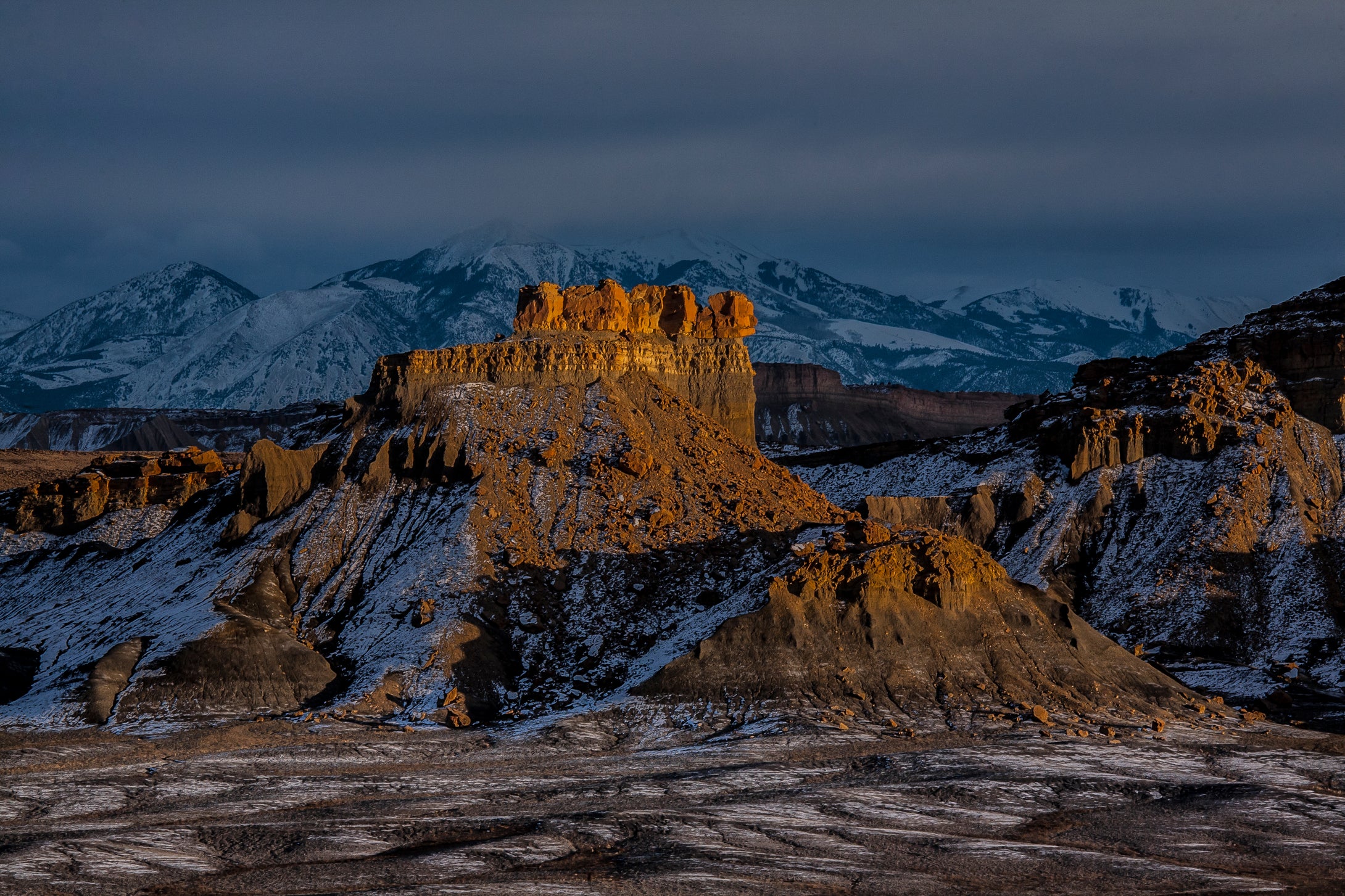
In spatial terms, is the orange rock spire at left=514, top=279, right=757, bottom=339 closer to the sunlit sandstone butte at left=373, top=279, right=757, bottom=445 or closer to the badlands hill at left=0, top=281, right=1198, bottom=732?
the sunlit sandstone butte at left=373, top=279, right=757, bottom=445

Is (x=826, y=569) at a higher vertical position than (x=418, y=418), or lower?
lower

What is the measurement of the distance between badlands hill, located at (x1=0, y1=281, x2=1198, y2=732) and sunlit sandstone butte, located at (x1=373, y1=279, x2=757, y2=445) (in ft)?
0.49

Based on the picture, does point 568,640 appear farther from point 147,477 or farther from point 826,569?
point 147,477

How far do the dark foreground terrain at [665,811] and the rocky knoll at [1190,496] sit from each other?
56.6 feet

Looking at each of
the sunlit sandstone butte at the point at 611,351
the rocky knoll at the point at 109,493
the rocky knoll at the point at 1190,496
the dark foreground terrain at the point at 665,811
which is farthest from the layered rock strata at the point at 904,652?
the rocky knoll at the point at 109,493

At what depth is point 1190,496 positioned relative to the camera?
97625 mm

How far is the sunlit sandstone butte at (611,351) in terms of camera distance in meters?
86.9

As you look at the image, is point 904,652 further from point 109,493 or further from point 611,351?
point 109,493

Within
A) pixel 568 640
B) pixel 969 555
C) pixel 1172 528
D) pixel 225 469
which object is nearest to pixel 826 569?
pixel 969 555

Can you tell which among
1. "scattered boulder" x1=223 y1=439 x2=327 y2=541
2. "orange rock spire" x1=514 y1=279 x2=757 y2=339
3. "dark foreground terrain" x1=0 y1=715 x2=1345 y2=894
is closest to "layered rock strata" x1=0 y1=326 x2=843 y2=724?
"scattered boulder" x1=223 y1=439 x2=327 y2=541

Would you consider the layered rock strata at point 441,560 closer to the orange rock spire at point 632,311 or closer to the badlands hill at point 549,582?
the badlands hill at point 549,582

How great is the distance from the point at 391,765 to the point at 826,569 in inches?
777

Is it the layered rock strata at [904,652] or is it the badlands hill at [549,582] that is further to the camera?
the badlands hill at [549,582]

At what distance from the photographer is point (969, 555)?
73812 millimetres
